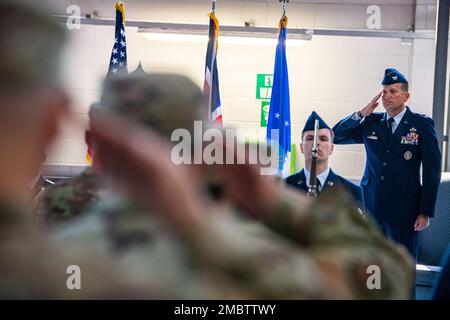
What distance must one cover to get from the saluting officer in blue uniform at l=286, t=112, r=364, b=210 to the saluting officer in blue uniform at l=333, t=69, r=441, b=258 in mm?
413

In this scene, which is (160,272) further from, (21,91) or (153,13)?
(153,13)

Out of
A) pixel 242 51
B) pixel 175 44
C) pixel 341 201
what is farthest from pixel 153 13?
pixel 341 201

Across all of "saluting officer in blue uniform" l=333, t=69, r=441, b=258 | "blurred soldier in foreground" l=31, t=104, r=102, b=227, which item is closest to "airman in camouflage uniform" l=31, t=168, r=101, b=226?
"blurred soldier in foreground" l=31, t=104, r=102, b=227

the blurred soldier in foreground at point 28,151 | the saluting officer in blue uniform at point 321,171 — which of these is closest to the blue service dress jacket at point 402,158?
the saluting officer in blue uniform at point 321,171

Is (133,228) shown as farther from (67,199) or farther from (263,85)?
(263,85)

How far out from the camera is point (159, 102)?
0.43 meters

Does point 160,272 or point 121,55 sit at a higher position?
point 121,55

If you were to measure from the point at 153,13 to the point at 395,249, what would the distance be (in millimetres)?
1696

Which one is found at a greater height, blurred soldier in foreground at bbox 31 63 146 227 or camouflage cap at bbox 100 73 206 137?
camouflage cap at bbox 100 73 206 137

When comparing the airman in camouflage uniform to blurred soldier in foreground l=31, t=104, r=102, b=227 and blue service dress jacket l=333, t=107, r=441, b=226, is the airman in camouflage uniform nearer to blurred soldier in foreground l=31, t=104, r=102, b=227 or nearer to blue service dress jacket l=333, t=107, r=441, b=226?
blurred soldier in foreground l=31, t=104, r=102, b=227

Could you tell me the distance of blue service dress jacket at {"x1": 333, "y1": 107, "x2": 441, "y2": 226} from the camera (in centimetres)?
165

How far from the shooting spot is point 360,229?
1.72 ft

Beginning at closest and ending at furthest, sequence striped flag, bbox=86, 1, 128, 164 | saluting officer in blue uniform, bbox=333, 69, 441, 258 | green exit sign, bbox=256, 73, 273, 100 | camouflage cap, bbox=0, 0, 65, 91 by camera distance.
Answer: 1. camouflage cap, bbox=0, 0, 65, 91
2. striped flag, bbox=86, 1, 128, 164
3. saluting officer in blue uniform, bbox=333, 69, 441, 258
4. green exit sign, bbox=256, 73, 273, 100

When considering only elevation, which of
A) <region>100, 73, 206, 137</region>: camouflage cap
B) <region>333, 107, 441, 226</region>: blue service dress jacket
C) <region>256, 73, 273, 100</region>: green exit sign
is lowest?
<region>333, 107, 441, 226</region>: blue service dress jacket
